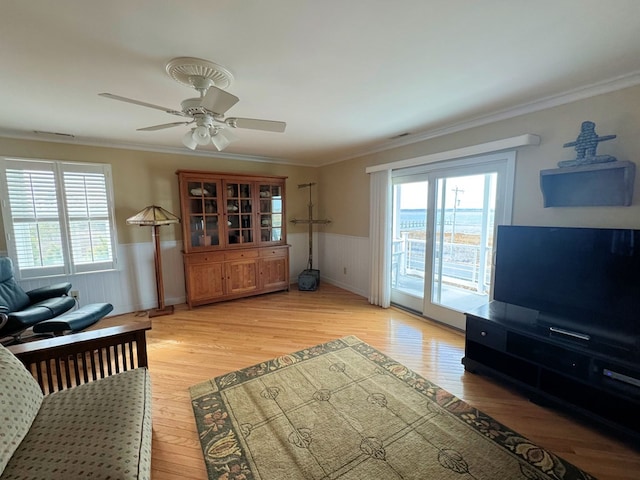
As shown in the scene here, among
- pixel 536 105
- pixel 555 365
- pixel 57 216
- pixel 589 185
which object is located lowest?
pixel 555 365

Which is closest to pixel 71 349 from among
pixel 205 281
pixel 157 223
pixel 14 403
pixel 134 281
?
pixel 14 403

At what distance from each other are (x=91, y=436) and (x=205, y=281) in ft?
9.61

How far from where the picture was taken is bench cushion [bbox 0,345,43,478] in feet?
3.81

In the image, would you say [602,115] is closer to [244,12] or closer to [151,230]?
[244,12]

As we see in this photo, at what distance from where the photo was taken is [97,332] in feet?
6.07

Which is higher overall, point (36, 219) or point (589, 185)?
point (589, 185)

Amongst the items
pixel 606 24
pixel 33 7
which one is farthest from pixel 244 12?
pixel 606 24

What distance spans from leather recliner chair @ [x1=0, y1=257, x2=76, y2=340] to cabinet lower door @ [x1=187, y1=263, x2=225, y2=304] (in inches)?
51.0

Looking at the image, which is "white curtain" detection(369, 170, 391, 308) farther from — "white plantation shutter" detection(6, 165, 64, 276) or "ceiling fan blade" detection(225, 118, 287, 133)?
"white plantation shutter" detection(6, 165, 64, 276)

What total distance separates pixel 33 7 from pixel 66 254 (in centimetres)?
319

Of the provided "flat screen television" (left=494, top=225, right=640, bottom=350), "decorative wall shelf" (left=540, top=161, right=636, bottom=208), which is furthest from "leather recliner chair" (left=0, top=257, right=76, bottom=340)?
"decorative wall shelf" (left=540, top=161, right=636, bottom=208)

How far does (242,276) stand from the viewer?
14.4 ft

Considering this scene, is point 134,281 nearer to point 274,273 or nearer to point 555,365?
point 274,273

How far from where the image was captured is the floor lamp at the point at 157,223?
3521 millimetres
